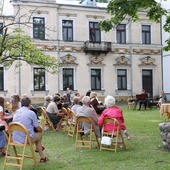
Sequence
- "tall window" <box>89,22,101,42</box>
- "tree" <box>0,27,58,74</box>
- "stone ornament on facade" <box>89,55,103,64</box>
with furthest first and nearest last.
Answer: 1. "tall window" <box>89,22,101,42</box>
2. "stone ornament on facade" <box>89,55,103,64</box>
3. "tree" <box>0,27,58,74</box>

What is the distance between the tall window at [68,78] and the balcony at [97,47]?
2.20 m

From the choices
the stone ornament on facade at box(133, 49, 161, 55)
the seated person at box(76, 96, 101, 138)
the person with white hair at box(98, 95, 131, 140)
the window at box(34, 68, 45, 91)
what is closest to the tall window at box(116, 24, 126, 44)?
the stone ornament on facade at box(133, 49, 161, 55)

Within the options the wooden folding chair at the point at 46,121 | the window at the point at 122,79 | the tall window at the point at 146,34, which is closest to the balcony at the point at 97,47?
the window at the point at 122,79

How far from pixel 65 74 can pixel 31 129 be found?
871 inches

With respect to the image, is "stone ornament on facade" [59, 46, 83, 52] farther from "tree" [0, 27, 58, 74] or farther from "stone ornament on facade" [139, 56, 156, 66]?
"tree" [0, 27, 58, 74]

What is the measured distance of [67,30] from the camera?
94.2 feet

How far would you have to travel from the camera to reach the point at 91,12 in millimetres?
29312

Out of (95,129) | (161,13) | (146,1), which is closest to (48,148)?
(95,129)

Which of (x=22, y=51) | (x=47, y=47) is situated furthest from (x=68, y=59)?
(x=22, y=51)

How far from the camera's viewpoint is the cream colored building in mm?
27078

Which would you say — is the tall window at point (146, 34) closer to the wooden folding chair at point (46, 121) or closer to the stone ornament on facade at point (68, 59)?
the stone ornament on facade at point (68, 59)

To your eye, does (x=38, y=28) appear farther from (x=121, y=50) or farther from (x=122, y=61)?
(x=122, y=61)

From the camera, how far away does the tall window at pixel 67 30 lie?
28531 millimetres

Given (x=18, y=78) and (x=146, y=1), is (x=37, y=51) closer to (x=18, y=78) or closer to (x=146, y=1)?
(x=146, y=1)
